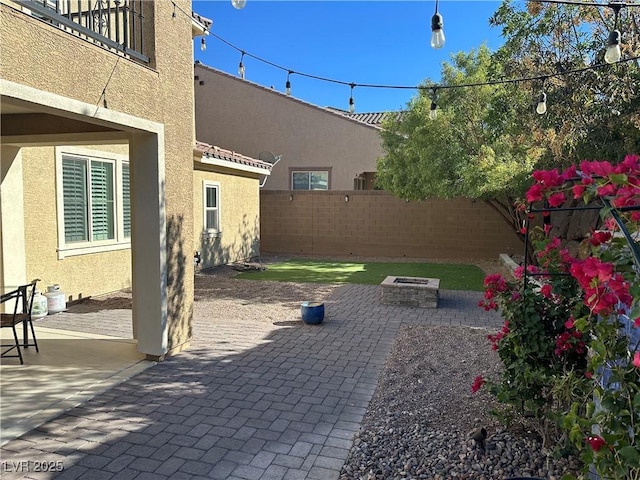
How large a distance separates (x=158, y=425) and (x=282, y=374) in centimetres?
161

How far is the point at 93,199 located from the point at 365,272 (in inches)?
295

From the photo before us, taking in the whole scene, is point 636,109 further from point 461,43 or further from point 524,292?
point 524,292

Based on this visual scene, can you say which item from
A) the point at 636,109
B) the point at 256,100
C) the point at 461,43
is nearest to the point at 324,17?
the point at 461,43

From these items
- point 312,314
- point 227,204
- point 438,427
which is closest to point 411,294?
point 312,314

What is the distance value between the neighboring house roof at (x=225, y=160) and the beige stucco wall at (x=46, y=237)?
119 inches

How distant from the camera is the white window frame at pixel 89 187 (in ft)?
26.9

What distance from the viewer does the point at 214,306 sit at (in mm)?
8844

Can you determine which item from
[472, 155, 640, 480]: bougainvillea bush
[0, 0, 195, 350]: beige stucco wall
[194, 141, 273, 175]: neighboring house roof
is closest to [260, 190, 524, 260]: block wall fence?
[194, 141, 273, 175]: neighboring house roof

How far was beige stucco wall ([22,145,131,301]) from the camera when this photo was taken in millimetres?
7688

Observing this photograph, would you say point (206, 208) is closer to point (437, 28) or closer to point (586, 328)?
point (437, 28)

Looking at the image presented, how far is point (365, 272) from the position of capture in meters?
13.4

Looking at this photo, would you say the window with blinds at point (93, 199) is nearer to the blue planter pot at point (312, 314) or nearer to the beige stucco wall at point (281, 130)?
the blue planter pot at point (312, 314)

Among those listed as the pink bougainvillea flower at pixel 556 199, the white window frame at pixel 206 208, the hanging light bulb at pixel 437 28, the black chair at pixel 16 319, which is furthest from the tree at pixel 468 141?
the black chair at pixel 16 319

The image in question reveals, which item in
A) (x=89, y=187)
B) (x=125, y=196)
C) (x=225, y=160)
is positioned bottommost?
(x=125, y=196)
